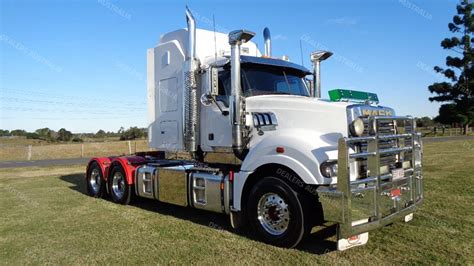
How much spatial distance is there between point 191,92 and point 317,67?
2627 mm

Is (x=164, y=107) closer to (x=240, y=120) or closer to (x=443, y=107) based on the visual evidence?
(x=240, y=120)

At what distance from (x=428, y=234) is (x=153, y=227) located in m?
4.32

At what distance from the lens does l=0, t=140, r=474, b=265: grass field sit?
5.23m

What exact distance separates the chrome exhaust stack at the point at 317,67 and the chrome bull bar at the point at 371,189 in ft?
7.93

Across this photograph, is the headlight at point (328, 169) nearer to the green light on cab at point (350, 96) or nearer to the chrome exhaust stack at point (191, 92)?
the green light on cab at point (350, 96)

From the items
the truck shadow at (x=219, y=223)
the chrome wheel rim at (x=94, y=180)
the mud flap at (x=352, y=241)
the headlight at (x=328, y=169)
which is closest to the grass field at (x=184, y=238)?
the truck shadow at (x=219, y=223)

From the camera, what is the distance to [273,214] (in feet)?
19.2

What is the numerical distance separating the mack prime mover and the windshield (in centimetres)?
2

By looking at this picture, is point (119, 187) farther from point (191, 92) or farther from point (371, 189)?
point (371, 189)

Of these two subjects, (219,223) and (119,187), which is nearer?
(219,223)

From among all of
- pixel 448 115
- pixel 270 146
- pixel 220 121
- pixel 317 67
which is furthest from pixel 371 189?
pixel 448 115

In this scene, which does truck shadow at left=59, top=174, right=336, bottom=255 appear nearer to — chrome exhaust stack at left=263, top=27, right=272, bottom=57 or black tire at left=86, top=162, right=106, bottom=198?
black tire at left=86, top=162, right=106, bottom=198

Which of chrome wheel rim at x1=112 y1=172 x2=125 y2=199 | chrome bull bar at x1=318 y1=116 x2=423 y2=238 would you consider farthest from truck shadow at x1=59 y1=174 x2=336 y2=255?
chrome bull bar at x1=318 y1=116 x2=423 y2=238

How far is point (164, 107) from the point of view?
8.77 meters
